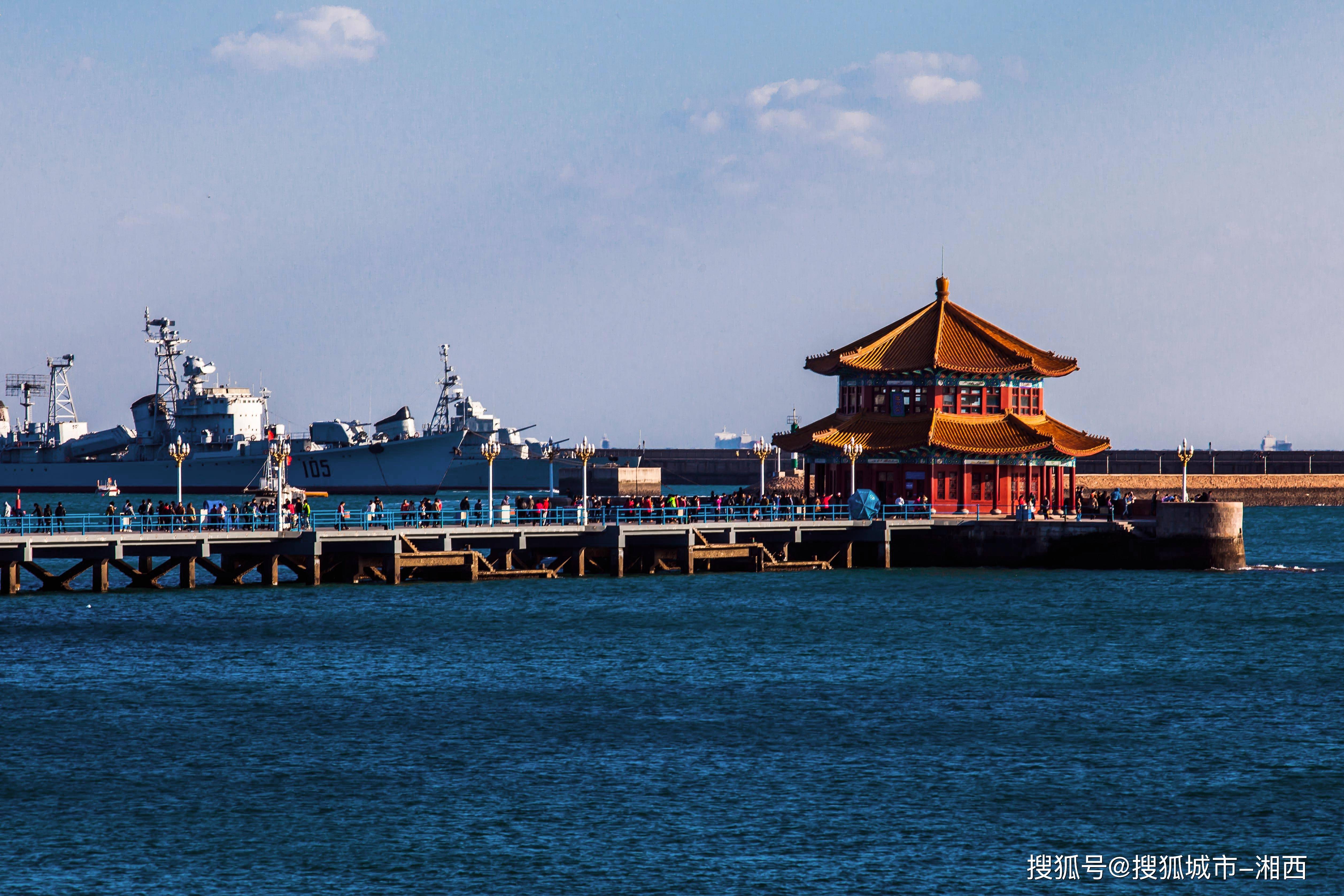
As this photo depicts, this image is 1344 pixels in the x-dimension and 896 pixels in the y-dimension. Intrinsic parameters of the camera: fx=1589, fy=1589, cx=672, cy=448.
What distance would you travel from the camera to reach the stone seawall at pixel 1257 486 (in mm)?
151000

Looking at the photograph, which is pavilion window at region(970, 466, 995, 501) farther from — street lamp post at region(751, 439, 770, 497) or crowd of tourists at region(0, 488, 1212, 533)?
street lamp post at region(751, 439, 770, 497)

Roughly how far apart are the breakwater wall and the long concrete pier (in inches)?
3540

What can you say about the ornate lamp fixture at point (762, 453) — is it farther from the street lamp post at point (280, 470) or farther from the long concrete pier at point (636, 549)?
the street lamp post at point (280, 470)

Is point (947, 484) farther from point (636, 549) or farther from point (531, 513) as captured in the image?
point (531, 513)

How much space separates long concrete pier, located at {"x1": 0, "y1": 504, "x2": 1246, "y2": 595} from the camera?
173ft

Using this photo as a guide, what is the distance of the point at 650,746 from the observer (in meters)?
31.2

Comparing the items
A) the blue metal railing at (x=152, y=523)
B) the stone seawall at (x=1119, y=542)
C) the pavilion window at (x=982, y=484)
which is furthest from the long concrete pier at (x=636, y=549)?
the pavilion window at (x=982, y=484)

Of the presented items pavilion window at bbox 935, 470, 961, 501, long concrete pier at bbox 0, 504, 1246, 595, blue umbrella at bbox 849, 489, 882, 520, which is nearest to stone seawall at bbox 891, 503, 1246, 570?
long concrete pier at bbox 0, 504, 1246, 595

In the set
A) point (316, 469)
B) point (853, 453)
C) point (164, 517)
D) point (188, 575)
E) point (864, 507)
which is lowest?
point (188, 575)

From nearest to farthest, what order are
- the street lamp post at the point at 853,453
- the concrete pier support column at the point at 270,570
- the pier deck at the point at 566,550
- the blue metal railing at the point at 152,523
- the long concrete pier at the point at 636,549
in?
1. the blue metal railing at the point at 152,523
2. the pier deck at the point at 566,550
3. the long concrete pier at the point at 636,549
4. the concrete pier support column at the point at 270,570
5. the street lamp post at the point at 853,453

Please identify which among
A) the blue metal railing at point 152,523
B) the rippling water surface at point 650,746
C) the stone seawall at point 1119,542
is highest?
the blue metal railing at point 152,523

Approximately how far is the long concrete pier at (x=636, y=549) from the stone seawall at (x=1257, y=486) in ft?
296

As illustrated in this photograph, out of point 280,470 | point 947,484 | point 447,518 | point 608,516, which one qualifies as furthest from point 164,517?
point 947,484

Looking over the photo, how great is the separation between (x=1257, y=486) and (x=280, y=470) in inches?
5036
